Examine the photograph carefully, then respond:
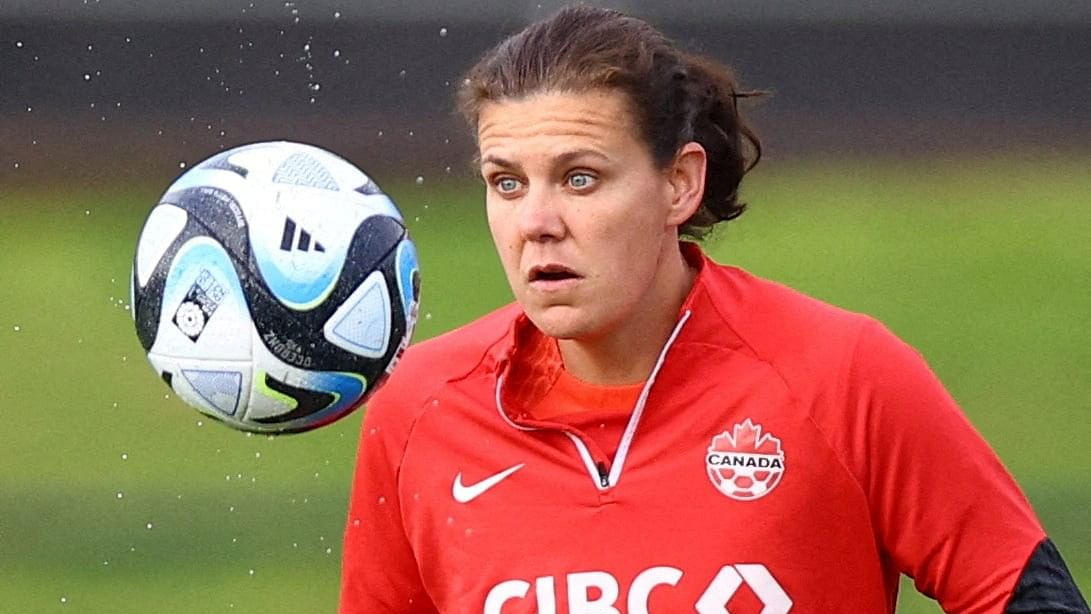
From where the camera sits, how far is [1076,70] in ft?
34.1

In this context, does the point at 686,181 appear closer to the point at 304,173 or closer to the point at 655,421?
the point at 655,421

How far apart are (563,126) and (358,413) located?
5066mm

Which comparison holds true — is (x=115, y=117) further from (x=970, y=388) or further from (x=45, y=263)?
(x=970, y=388)

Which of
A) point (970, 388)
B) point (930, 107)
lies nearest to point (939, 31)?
point (930, 107)

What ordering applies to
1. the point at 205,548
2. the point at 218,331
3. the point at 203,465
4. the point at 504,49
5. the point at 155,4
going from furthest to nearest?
1. the point at 155,4
2. the point at 203,465
3. the point at 205,548
4. the point at 504,49
5. the point at 218,331

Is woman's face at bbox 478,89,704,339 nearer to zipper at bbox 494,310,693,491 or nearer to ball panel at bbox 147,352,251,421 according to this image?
zipper at bbox 494,310,693,491

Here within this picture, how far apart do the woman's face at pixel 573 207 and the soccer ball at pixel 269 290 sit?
23 cm

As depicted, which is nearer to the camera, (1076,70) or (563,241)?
(563,241)

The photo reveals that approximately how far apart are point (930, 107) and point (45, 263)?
17.3 feet

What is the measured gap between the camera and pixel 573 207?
305 centimetres

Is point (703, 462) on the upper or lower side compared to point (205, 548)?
upper

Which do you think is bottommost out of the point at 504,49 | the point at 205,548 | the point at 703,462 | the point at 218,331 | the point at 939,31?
the point at 205,548

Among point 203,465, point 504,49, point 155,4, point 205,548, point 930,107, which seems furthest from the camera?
point 930,107

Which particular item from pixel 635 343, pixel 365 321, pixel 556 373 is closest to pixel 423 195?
pixel 556 373
